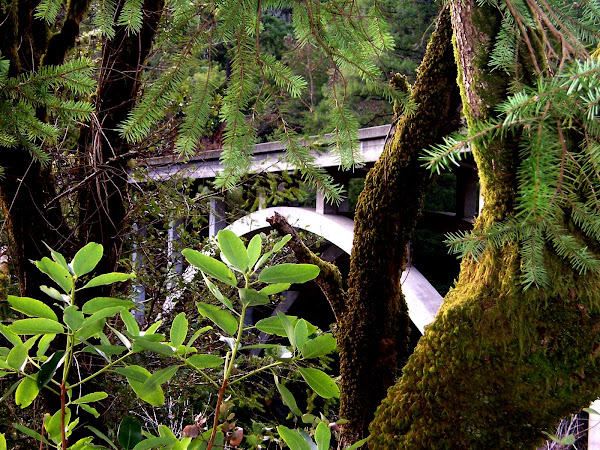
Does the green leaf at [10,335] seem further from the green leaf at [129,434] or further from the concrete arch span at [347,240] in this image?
the concrete arch span at [347,240]

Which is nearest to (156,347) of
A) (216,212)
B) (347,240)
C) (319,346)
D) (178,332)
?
(178,332)

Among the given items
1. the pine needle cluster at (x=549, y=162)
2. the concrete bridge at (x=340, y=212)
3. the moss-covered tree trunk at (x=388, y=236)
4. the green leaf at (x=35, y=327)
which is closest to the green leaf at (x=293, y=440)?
the green leaf at (x=35, y=327)

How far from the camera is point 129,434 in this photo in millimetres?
555

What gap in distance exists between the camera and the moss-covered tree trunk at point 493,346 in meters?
1.01

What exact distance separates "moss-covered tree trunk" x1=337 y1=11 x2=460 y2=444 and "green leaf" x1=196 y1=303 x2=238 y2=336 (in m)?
1.56

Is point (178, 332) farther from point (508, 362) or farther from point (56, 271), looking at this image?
point (508, 362)

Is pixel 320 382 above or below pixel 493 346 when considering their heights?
above

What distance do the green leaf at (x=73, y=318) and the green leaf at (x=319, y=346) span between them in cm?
21

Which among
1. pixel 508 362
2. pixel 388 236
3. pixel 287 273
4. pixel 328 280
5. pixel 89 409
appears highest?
pixel 287 273

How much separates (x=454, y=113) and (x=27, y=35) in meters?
1.51

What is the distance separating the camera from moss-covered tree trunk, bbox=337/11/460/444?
6.72 feet

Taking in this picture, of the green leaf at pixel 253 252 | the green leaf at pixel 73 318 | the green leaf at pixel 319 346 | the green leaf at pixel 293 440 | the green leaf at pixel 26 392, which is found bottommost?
the green leaf at pixel 26 392

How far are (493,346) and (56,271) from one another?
81cm

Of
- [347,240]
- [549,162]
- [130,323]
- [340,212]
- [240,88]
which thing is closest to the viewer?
[130,323]
